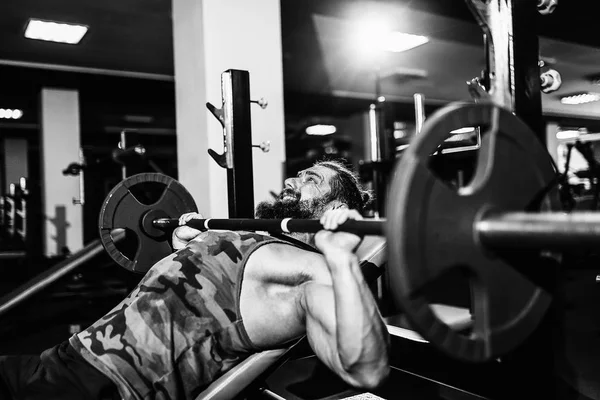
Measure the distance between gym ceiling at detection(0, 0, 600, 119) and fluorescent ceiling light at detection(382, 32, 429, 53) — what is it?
167mm

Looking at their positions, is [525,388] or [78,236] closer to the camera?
[525,388]

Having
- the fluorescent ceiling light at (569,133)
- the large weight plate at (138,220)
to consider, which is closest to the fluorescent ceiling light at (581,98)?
the fluorescent ceiling light at (569,133)

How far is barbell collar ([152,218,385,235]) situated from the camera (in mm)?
1039

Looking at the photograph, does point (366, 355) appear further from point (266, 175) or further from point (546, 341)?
point (266, 175)

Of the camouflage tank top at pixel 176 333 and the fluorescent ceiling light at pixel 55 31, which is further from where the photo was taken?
the fluorescent ceiling light at pixel 55 31

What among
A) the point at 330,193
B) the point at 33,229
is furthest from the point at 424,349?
the point at 33,229

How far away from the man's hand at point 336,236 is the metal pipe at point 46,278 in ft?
4.55

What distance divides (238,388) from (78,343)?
0.45 metres

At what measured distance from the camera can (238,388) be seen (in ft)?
4.70

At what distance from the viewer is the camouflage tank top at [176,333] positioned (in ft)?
4.33

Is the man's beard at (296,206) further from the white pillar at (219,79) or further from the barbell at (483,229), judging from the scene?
the white pillar at (219,79)

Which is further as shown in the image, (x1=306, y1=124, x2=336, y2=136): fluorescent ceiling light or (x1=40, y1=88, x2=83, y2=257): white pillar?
(x1=306, y1=124, x2=336, y2=136): fluorescent ceiling light

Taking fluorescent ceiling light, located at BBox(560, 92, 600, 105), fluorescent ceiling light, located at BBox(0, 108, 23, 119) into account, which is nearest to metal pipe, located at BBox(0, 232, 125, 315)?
fluorescent ceiling light, located at BBox(0, 108, 23, 119)

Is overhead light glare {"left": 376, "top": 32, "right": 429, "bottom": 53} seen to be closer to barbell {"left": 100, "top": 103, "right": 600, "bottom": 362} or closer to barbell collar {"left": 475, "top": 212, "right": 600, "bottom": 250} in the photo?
barbell {"left": 100, "top": 103, "right": 600, "bottom": 362}
